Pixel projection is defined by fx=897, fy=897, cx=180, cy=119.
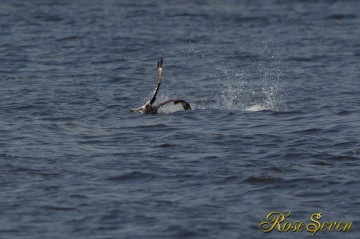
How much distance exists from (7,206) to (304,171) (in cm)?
596

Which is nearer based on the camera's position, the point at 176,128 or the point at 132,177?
the point at 132,177

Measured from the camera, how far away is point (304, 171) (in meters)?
17.9

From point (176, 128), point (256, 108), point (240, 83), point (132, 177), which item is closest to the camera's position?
point (132, 177)

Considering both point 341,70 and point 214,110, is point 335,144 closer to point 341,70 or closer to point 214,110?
point 214,110

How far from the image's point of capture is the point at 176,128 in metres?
21.8

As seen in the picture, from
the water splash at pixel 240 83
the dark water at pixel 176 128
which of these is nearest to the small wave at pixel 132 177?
the dark water at pixel 176 128

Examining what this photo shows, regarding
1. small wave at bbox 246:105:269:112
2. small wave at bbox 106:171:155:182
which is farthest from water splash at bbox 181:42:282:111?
small wave at bbox 106:171:155:182

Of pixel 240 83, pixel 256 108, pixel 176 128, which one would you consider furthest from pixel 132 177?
pixel 240 83

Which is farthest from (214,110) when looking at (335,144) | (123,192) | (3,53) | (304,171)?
(3,53)

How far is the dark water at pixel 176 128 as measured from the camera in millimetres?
15383

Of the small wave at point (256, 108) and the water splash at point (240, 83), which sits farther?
the water splash at point (240, 83)

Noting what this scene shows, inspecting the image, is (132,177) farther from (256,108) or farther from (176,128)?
(256,108)

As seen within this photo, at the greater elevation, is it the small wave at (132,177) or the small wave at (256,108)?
the small wave at (132,177)

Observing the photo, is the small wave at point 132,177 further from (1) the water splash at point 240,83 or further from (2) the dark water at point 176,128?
(1) the water splash at point 240,83
